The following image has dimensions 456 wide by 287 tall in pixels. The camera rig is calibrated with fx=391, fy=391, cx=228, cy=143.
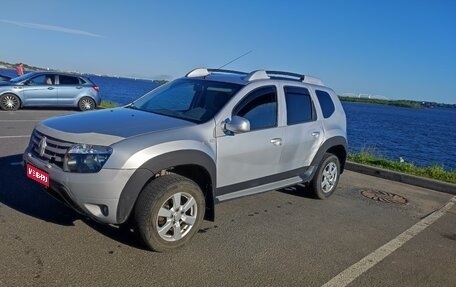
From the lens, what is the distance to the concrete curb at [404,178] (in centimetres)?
742

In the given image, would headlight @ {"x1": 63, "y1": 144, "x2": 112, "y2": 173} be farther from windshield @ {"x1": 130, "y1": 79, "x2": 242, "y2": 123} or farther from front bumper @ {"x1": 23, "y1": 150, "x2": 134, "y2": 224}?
windshield @ {"x1": 130, "y1": 79, "x2": 242, "y2": 123}

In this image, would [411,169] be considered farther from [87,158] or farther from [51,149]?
[51,149]

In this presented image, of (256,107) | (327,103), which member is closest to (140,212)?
(256,107)

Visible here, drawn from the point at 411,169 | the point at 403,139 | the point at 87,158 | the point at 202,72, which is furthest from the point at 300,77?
the point at 403,139

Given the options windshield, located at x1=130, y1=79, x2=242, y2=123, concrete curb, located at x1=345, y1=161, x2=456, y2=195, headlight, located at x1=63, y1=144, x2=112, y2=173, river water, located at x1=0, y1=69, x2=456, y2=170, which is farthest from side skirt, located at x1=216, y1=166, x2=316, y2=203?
river water, located at x1=0, y1=69, x2=456, y2=170

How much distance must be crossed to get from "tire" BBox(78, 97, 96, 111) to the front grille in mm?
12394

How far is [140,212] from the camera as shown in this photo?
11.7ft

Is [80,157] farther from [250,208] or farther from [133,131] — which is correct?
[250,208]

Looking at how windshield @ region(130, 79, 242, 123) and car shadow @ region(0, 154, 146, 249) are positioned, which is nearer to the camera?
car shadow @ region(0, 154, 146, 249)

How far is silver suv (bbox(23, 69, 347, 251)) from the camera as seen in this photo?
11.4ft

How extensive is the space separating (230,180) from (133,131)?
1.24 metres

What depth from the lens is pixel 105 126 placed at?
12.6 ft

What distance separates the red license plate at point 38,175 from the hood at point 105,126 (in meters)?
0.36

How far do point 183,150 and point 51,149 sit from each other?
1.24 m
